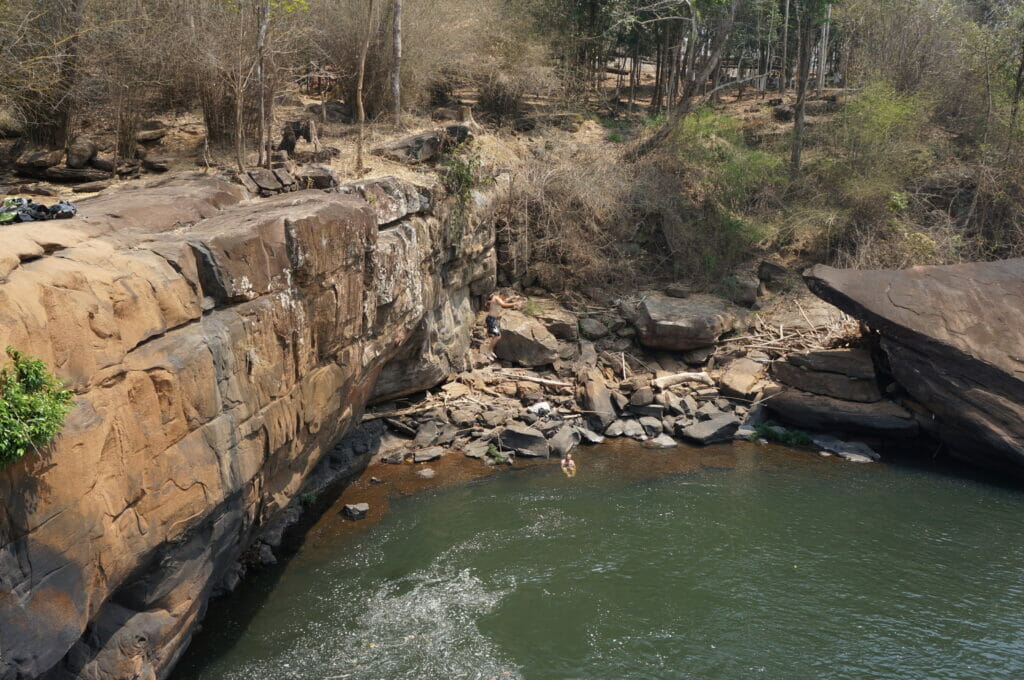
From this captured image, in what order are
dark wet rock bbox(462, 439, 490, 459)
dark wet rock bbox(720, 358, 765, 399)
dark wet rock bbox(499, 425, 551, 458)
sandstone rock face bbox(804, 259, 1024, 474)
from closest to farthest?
1. sandstone rock face bbox(804, 259, 1024, 474)
2. dark wet rock bbox(462, 439, 490, 459)
3. dark wet rock bbox(499, 425, 551, 458)
4. dark wet rock bbox(720, 358, 765, 399)

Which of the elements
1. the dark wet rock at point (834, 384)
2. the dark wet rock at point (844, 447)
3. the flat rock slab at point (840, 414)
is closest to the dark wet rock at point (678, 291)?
the dark wet rock at point (834, 384)

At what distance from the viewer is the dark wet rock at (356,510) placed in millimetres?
11227

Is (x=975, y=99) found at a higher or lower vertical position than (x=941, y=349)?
higher

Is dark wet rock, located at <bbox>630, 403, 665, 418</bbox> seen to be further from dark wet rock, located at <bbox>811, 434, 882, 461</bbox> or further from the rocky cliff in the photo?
the rocky cliff

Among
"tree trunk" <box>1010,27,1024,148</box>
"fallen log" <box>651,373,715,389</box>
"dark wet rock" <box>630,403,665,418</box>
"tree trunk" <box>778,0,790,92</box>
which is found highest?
"tree trunk" <box>778,0,790,92</box>

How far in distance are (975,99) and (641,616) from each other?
59.0 ft

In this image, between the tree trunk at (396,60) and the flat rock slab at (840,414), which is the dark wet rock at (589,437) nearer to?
the flat rock slab at (840,414)

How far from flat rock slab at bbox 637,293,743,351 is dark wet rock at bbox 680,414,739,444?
7.22 feet

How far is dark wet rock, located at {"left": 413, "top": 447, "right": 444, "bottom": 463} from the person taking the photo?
43.2 feet

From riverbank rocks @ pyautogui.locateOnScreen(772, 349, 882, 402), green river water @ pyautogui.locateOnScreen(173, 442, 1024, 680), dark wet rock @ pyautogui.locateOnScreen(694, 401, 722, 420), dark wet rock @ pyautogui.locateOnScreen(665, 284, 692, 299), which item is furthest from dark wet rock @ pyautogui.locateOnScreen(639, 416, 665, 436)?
dark wet rock @ pyautogui.locateOnScreen(665, 284, 692, 299)

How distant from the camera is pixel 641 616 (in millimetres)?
9086

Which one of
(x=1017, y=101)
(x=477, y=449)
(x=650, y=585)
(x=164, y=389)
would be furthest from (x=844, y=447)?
(x=164, y=389)

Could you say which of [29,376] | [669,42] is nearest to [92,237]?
[29,376]

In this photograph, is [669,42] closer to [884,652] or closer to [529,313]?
[529,313]
